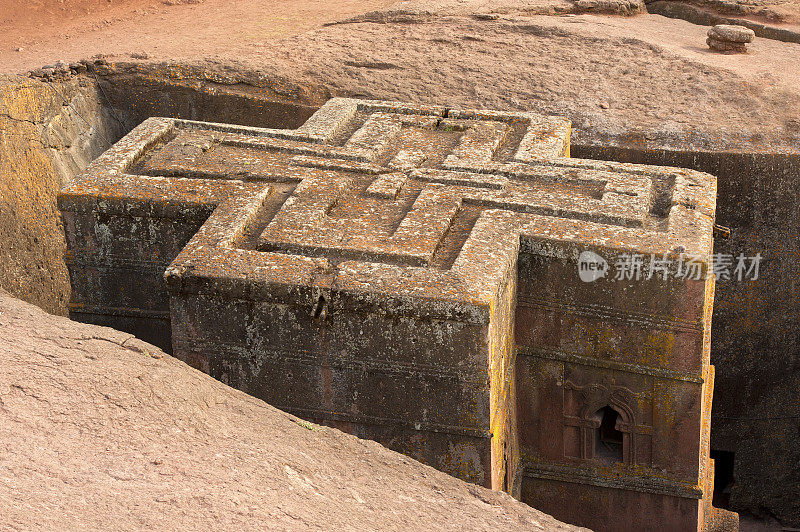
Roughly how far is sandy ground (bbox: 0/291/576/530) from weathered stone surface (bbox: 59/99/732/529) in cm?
55

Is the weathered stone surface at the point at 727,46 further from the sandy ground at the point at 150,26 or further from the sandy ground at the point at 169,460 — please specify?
the sandy ground at the point at 169,460

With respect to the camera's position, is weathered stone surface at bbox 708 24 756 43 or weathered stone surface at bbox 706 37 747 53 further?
weathered stone surface at bbox 706 37 747 53

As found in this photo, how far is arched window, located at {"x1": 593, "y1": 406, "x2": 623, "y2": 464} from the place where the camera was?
606 cm

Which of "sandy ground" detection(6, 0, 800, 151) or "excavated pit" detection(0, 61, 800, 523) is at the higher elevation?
"sandy ground" detection(6, 0, 800, 151)

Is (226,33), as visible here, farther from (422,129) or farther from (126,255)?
(126,255)

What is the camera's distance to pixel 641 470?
5992 mm

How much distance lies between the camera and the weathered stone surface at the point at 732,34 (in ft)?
34.0

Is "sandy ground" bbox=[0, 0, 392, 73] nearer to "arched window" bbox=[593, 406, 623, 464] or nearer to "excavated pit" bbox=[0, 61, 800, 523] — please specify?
"excavated pit" bbox=[0, 61, 800, 523]

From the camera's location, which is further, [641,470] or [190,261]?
[641,470]

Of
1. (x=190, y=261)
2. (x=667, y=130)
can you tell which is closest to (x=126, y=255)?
(x=190, y=261)

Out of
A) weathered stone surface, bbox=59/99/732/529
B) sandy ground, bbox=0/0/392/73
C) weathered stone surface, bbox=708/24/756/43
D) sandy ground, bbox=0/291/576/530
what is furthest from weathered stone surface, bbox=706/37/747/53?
sandy ground, bbox=0/291/576/530

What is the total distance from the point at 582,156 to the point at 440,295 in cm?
394

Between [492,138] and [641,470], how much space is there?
2.60 meters

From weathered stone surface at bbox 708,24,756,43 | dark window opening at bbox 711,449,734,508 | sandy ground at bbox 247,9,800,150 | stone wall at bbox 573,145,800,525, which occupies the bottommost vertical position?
dark window opening at bbox 711,449,734,508
